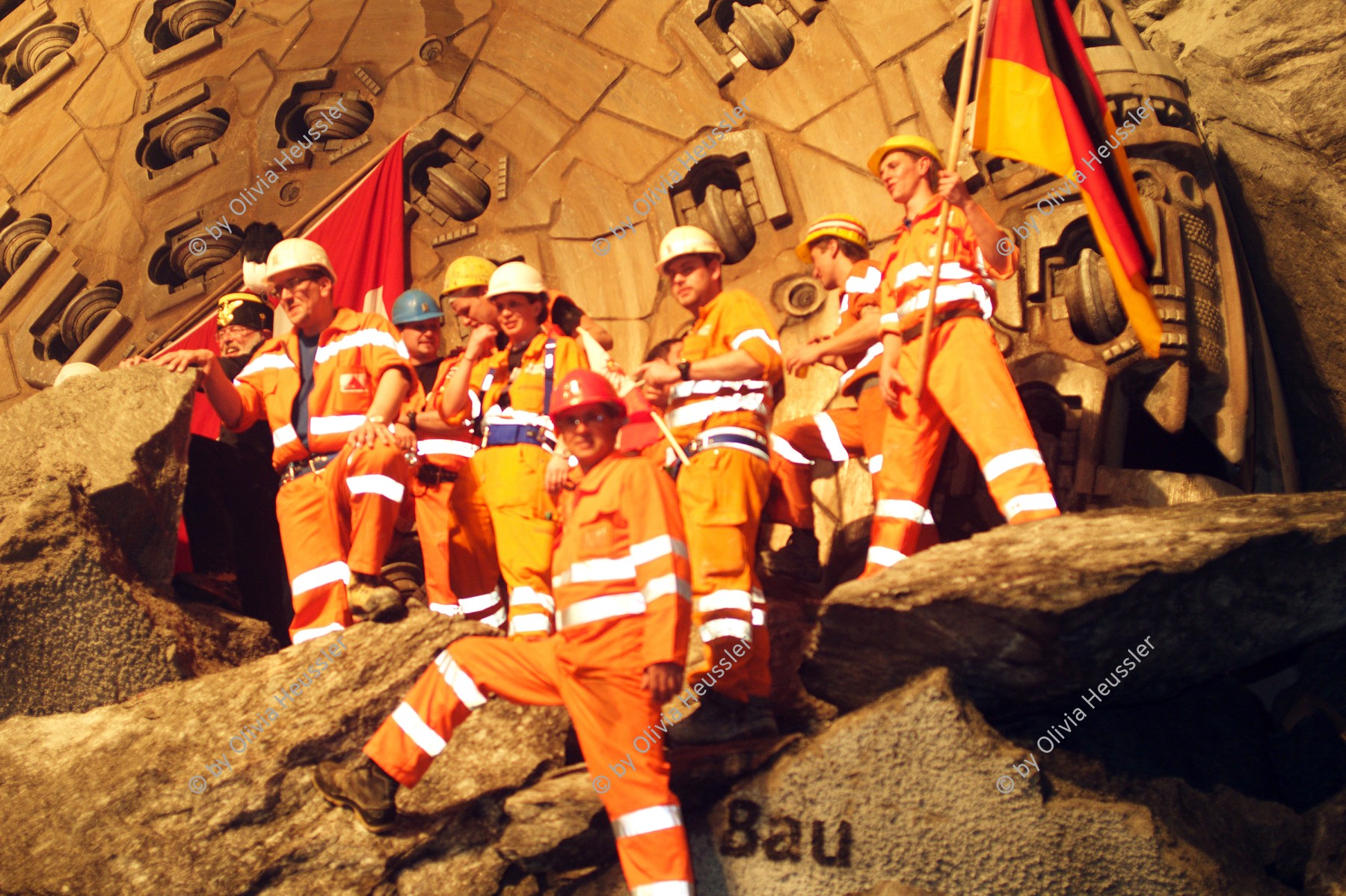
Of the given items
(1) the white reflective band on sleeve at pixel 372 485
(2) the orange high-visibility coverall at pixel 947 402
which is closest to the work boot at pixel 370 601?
(1) the white reflective band on sleeve at pixel 372 485

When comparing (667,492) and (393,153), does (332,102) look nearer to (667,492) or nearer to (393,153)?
(393,153)

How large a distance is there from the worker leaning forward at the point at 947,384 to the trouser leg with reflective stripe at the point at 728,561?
0.47 meters

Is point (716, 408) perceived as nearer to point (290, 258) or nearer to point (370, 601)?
point (370, 601)

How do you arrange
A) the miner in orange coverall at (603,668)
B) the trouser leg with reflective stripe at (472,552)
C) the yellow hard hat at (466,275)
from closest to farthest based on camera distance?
the miner in orange coverall at (603,668) < the trouser leg with reflective stripe at (472,552) < the yellow hard hat at (466,275)

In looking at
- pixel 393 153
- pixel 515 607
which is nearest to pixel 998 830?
pixel 515 607

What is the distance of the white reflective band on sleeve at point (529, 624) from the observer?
4359mm

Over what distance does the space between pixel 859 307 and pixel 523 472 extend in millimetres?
1645

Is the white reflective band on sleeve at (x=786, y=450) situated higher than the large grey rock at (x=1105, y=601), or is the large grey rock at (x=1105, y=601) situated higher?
the white reflective band on sleeve at (x=786, y=450)

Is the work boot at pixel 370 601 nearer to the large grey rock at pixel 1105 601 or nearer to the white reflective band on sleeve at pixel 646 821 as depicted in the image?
the white reflective band on sleeve at pixel 646 821

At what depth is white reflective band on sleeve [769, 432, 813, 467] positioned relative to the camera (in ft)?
15.6

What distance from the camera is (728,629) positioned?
375 centimetres

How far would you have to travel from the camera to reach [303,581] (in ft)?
14.6

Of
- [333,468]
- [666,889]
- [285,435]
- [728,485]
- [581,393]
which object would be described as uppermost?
[581,393]

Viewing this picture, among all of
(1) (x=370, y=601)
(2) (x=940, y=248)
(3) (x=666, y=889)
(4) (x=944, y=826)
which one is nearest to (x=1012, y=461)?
(2) (x=940, y=248)
